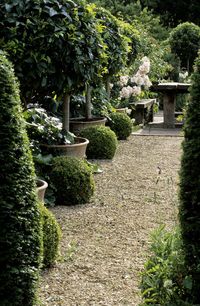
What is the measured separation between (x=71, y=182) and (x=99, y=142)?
2.39 m

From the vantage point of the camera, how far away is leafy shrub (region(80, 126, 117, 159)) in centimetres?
798

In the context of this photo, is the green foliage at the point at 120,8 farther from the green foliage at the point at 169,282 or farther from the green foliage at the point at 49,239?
the green foliage at the point at 169,282

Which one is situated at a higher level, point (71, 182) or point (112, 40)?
point (112, 40)

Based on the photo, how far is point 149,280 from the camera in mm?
3111

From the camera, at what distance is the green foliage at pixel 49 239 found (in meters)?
3.88

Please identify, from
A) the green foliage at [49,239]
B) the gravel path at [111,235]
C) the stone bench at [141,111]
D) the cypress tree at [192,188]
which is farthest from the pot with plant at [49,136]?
the stone bench at [141,111]

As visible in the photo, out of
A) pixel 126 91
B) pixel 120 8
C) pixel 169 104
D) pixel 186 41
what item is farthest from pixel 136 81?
pixel 120 8

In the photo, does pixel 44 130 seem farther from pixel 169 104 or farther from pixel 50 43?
pixel 169 104

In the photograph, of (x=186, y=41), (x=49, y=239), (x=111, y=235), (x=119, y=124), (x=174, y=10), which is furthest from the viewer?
(x=174, y=10)

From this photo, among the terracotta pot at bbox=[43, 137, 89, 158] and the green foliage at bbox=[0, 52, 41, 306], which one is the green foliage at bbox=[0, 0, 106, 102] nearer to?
the terracotta pot at bbox=[43, 137, 89, 158]

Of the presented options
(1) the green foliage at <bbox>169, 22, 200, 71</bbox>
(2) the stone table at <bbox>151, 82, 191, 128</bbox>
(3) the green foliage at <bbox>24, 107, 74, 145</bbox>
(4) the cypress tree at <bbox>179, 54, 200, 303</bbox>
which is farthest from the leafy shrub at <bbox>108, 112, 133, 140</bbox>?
(1) the green foliage at <bbox>169, 22, 200, 71</bbox>

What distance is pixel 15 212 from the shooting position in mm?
2688

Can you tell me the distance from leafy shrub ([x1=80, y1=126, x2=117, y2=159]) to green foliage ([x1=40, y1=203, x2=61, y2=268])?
13.1ft

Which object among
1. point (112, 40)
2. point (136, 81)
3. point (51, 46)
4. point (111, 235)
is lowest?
point (111, 235)
